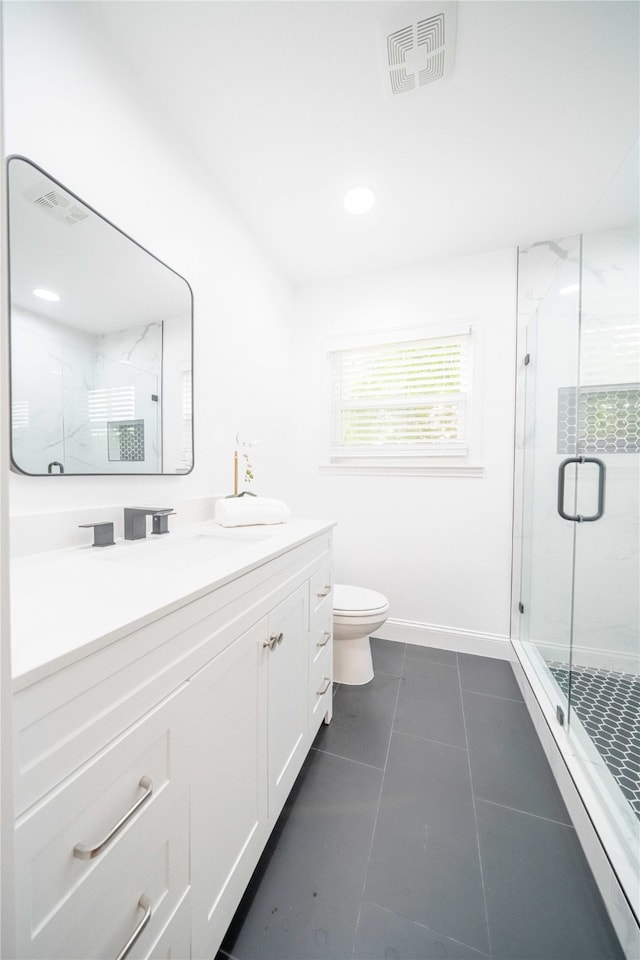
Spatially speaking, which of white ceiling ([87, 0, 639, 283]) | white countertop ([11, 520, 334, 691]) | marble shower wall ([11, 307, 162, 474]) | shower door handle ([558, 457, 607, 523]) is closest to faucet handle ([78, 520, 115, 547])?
white countertop ([11, 520, 334, 691])

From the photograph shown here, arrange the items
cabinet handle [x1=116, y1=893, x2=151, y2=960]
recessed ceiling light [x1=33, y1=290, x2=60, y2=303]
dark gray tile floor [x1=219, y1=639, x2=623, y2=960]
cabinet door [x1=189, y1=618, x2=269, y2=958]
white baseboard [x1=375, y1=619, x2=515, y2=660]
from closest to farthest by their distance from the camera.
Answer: cabinet handle [x1=116, y1=893, x2=151, y2=960]
cabinet door [x1=189, y1=618, x2=269, y2=958]
dark gray tile floor [x1=219, y1=639, x2=623, y2=960]
recessed ceiling light [x1=33, y1=290, x2=60, y2=303]
white baseboard [x1=375, y1=619, x2=515, y2=660]

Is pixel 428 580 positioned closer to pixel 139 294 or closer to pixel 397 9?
pixel 139 294

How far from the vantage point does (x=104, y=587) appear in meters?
0.77

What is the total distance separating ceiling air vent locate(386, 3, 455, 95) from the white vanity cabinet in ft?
5.41

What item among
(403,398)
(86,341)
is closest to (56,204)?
(86,341)

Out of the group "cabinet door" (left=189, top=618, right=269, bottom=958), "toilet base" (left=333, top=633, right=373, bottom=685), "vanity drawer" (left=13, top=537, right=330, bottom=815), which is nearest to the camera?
"vanity drawer" (left=13, top=537, right=330, bottom=815)

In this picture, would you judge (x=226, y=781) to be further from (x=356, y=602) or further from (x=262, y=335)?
(x=262, y=335)

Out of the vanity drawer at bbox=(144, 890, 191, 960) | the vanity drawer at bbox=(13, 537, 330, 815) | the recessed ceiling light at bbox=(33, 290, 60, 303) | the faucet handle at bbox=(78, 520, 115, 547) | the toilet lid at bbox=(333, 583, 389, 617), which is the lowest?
the vanity drawer at bbox=(144, 890, 191, 960)

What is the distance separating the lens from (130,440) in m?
1.31

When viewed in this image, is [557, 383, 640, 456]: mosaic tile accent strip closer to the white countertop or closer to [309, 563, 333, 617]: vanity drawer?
[309, 563, 333, 617]: vanity drawer

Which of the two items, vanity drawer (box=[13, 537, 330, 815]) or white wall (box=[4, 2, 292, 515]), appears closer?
vanity drawer (box=[13, 537, 330, 815])

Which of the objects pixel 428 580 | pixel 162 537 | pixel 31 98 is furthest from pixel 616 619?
pixel 31 98

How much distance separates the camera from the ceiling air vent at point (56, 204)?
1012 mm

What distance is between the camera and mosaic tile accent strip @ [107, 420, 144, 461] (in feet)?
4.09
